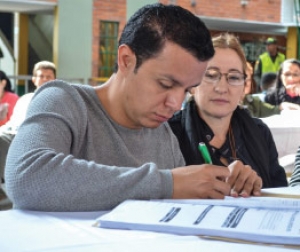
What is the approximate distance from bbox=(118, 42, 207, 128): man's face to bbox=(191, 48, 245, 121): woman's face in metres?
0.73

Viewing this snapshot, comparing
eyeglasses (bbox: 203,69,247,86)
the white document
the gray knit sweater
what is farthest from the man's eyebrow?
eyeglasses (bbox: 203,69,247,86)

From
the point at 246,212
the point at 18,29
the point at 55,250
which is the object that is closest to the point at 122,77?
the point at 246,212

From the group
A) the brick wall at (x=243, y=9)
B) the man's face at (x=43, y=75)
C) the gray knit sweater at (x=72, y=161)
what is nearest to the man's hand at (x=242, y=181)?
the gray knit sweater at (x=72, y=161)

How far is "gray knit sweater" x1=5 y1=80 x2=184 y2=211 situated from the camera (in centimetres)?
100

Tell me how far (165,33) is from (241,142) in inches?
34.2

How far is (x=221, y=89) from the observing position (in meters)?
2.00

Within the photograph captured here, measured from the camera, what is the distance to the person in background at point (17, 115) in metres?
3.27

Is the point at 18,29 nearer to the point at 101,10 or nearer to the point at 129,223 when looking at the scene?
the point at 101,10

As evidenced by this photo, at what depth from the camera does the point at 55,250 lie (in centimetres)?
76

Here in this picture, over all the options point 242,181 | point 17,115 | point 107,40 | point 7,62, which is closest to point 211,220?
point 242,181

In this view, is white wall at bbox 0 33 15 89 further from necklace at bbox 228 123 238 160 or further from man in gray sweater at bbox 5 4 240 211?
man in gray sweater at bbox 5 4 240 211

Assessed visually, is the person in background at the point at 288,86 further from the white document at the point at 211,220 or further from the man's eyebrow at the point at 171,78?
the white document at the point at 211,220

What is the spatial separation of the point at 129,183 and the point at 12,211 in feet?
0.68

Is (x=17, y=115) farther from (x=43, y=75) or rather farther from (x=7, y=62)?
(x=7, y=62)
